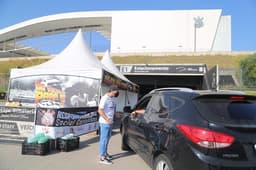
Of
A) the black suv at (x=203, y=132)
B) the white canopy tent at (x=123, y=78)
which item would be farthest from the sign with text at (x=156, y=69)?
the black suv at (x=203, y=132)

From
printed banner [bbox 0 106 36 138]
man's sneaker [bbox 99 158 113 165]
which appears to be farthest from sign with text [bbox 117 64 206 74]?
man's sneaker [bbox 99 158 113 165]

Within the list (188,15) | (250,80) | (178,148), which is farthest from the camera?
(188,15)

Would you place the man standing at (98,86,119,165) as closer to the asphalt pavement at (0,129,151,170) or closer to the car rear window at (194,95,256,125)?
the asphalt pavement at (0,129,151,170)

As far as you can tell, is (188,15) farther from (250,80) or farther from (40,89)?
(40,89)

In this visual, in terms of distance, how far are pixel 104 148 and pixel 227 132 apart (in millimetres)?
3639

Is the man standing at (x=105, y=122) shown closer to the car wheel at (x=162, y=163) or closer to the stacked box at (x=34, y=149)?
the stacked box at (x=34, y=149)

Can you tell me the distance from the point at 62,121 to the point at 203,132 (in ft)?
19.3

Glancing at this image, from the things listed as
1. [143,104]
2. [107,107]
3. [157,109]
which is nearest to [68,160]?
[107,107]

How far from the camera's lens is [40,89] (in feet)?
46.3

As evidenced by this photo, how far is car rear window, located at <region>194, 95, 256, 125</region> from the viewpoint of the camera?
381 cm

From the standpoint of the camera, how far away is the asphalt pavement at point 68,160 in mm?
6125

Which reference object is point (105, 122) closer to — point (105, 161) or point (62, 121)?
point (105, 161)

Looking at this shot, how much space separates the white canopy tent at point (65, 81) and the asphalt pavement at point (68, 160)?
4970 millimetres

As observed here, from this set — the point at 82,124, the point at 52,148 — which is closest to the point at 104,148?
the point at 52,148
